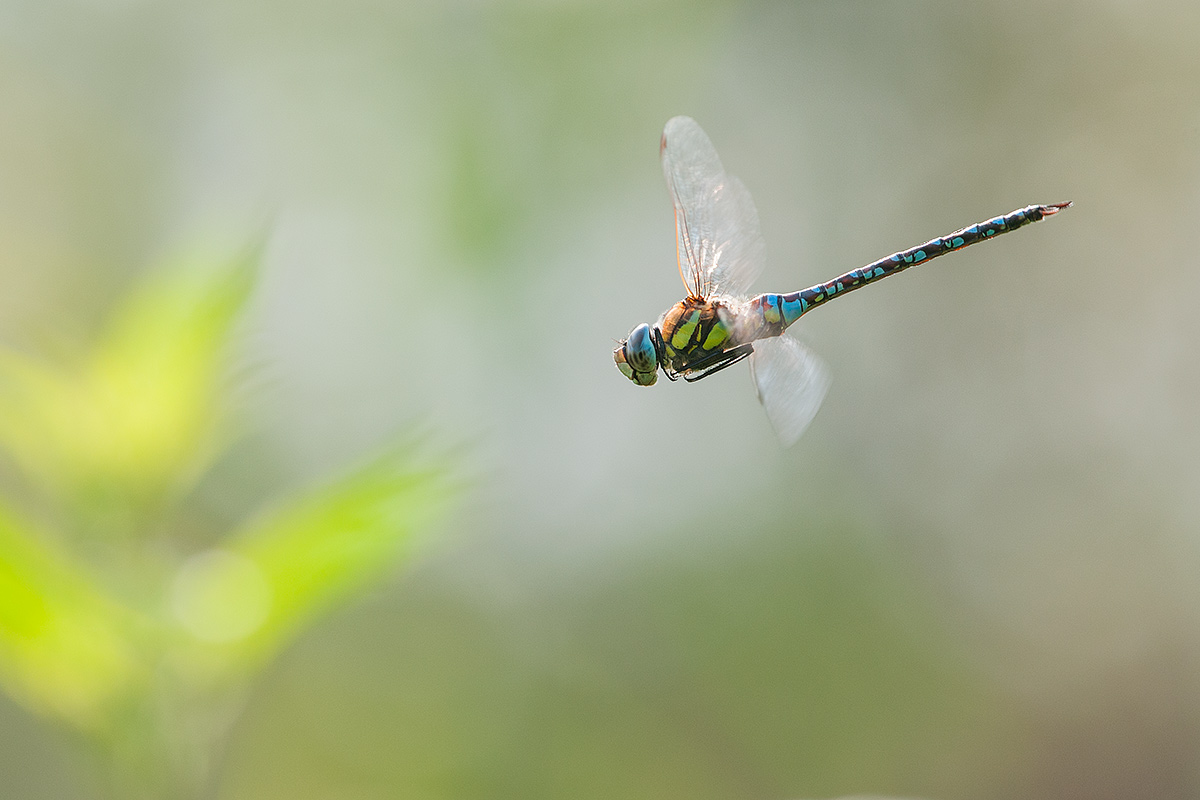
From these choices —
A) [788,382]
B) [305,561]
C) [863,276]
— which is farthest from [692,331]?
[305,561]

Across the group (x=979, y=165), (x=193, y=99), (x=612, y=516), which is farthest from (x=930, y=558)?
(x=193, y=99)

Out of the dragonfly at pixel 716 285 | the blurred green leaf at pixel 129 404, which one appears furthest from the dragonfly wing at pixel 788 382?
the blurred green leaf at pixel 129 404

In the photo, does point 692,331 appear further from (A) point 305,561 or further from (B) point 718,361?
(A) point 305,561

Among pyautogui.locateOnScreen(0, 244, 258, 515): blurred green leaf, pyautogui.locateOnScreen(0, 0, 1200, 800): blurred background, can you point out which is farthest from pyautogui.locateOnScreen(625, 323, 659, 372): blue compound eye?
pyautogui.locateOnScreen(0, 0, 1200, 800): blurred background

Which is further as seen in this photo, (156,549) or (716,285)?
(716,285)

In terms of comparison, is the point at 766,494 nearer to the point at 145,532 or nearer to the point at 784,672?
the point at 784,672

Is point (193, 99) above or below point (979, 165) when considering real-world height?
above

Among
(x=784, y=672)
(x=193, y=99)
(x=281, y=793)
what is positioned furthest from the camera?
(x=193, y=99)
